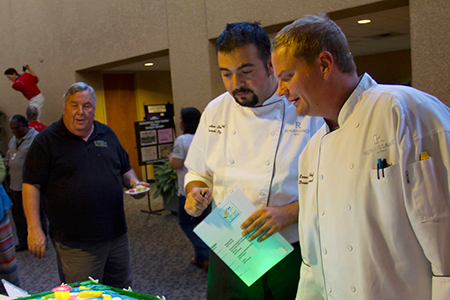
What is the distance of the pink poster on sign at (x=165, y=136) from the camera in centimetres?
628

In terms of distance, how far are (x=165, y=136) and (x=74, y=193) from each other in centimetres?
413

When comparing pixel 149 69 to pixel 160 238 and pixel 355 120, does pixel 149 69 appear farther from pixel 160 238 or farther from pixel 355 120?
pixel 355 120

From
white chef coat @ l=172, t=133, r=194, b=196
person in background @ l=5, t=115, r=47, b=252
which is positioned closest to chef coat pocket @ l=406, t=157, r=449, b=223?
white chef coat @ l=172, t=133, r=194, b=196

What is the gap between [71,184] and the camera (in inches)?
88.1

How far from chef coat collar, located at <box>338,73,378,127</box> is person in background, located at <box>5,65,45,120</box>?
25.8ft

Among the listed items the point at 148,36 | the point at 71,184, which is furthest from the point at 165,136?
the point at 71,184

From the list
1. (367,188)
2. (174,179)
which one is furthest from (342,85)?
(174,179)

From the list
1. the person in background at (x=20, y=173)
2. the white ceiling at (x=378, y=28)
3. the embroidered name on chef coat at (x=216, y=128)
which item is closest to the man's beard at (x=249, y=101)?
the embroidered name on chef coat at (x=216, y=128)

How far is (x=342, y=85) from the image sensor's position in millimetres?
1041

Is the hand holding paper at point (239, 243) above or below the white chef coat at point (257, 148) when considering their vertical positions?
below

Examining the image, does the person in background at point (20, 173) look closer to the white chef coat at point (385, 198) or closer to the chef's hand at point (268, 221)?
the chef's hand at point (268, 221)

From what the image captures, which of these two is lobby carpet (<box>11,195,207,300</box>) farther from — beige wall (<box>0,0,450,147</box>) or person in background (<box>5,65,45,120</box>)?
person in background (<box>5,65,45,120</box>)

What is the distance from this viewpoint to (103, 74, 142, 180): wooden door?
847cm

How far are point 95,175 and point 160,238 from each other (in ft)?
8.86
